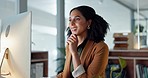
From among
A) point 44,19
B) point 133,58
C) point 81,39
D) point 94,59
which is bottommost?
point 133,58

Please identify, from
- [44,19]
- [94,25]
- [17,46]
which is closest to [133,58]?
[44,19]

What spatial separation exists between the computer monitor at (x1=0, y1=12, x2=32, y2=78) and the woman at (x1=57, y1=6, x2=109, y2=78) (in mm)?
249

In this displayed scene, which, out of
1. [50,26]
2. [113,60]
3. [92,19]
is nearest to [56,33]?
[50,26]

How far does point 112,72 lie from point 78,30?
6.29 feet

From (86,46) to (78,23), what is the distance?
0.14 meters

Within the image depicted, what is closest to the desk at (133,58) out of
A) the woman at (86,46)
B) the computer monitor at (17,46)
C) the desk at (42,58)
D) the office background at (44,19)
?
the office background at (44,19)

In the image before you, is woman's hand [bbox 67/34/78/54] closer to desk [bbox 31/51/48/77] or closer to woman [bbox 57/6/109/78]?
woman [bbox 57/6/109/78]

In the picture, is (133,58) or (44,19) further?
(44,19)

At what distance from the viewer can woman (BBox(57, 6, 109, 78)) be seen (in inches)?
44.4

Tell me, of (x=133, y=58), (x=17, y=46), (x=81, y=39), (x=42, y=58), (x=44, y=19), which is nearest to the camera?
(x=17, y=46)

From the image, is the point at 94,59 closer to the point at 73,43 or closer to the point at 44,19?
the point at 73,43

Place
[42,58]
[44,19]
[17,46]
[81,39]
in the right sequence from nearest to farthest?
[17,46] → [81,39] → [42,58] → [44,19]

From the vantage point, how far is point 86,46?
1201 millimetres

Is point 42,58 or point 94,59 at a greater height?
point 94,59
